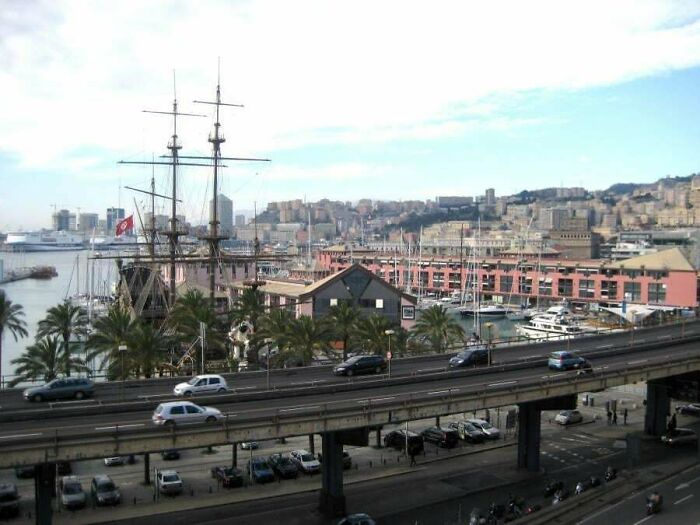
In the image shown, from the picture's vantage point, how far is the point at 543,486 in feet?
90.3

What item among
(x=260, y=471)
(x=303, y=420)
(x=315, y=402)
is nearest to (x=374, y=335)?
(x=260, y=471)

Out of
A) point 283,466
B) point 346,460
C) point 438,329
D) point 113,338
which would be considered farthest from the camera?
point 438,329

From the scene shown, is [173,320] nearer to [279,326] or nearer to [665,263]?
[279,326]

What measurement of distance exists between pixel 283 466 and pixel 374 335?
10.3 meters

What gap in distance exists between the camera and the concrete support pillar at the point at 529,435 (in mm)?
29031

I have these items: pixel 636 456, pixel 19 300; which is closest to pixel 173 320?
pixel 636 456

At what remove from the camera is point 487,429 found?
116 ft

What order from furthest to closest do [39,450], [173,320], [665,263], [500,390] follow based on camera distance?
[665,263] < [173,320] < [500,390] < [39,450]

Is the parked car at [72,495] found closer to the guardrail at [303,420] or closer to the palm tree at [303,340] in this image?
the guardrail at [303,420]

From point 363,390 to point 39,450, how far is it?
12234 mm

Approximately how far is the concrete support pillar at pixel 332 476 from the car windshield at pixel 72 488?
8869mm

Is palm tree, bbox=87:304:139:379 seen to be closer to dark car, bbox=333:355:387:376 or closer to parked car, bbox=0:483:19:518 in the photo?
parked car, bbox=0:483:19:518

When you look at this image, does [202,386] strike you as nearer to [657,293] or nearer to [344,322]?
[344,322]

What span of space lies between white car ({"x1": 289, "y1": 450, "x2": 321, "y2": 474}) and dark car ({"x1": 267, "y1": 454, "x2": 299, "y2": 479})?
11.3 inches
